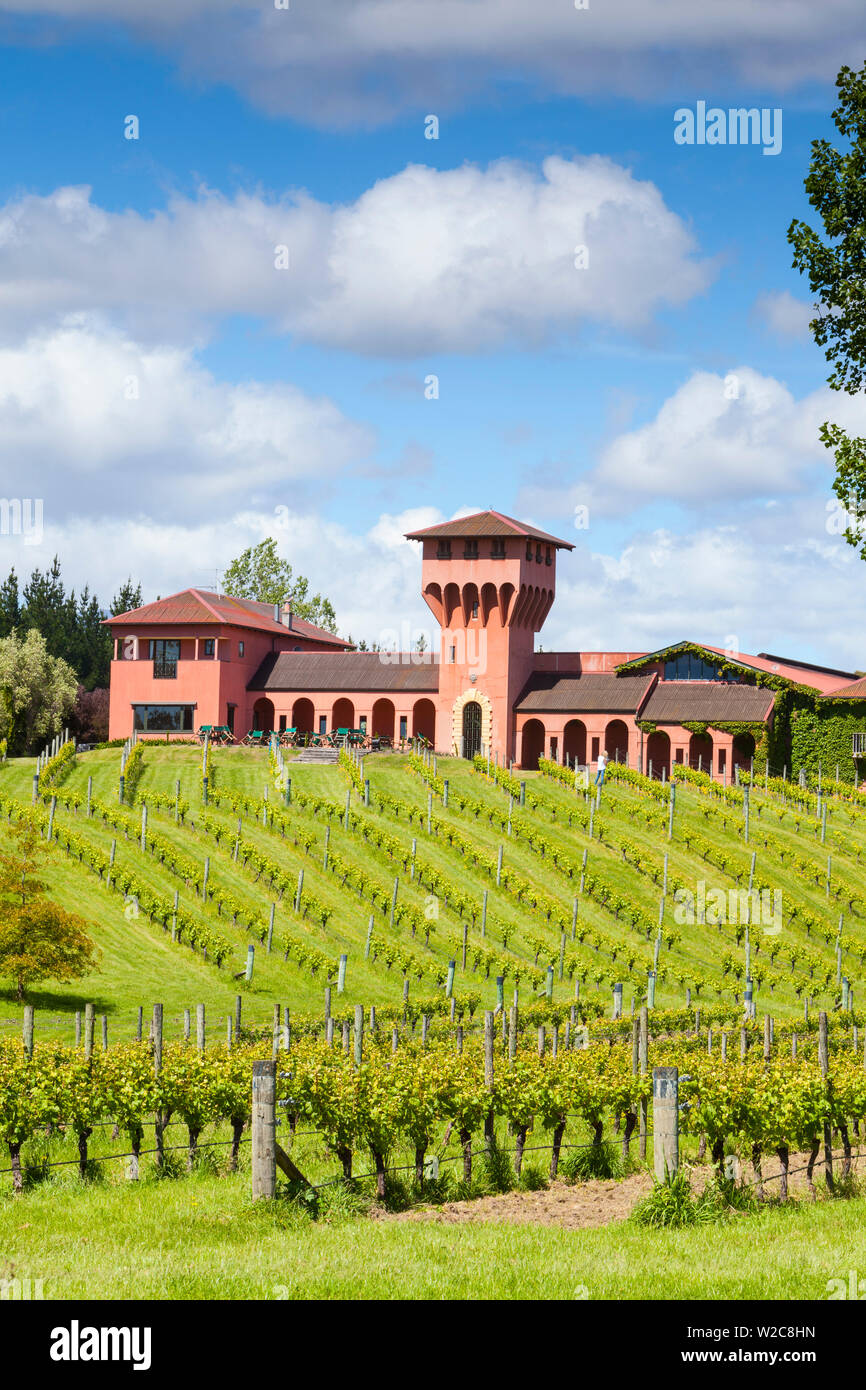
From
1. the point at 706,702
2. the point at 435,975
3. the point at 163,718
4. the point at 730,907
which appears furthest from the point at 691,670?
the point at 435,975

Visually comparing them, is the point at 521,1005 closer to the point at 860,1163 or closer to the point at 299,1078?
the point at 860,1163

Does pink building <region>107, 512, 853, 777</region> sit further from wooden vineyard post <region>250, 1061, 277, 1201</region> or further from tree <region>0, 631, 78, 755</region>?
wooden vineyard post <region>250, 1061, 277, 1201</region>

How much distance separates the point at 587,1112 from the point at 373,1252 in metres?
7.13

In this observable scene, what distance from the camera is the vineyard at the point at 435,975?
18031 millimetres

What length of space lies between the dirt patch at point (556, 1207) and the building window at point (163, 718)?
170 ft

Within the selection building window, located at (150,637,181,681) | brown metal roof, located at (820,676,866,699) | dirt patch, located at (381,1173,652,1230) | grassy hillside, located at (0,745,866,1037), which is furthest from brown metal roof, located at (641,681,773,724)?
dirt patch, located at (381,1173,652,1230)

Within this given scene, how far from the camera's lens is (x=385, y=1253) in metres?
13.3

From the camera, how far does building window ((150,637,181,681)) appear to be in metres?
69.1

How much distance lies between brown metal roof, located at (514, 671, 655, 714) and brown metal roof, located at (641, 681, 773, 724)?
0.85 metres

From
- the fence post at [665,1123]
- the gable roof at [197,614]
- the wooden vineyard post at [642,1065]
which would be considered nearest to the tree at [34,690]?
the gable roof at [197,614]

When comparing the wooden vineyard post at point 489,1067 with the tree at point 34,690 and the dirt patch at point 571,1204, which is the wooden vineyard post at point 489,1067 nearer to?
the dirt patch at point 571,1204

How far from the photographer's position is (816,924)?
4694 centimetres
